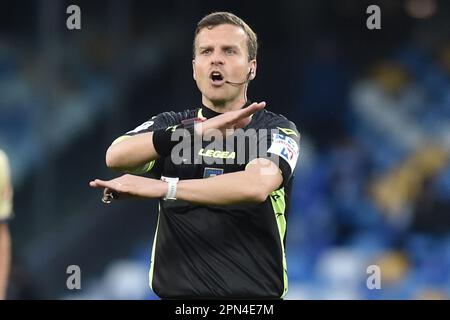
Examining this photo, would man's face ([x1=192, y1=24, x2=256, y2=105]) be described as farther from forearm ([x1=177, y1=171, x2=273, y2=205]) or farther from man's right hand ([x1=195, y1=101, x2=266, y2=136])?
forearm ([x1=177, y1=171, x2=273, y2=205])

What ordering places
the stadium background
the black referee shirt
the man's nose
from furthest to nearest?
the stadium background, the man's nose, the black referee shirt

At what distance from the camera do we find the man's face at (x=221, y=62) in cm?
476

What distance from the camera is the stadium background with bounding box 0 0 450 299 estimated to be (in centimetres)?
964

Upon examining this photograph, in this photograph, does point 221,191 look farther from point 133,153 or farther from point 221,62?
point 221,62

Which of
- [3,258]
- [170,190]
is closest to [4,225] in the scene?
[3,258]

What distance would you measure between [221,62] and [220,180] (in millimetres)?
707

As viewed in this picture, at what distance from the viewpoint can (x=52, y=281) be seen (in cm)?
941

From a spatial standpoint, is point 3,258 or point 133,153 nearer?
point 133,153

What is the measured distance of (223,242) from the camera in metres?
4.64

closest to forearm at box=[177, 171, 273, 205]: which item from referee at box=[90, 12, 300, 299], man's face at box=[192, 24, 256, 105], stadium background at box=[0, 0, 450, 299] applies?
referee at box=[90, 12, 300, 299]

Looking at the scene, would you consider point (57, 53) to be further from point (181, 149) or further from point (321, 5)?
point (181, 149)
